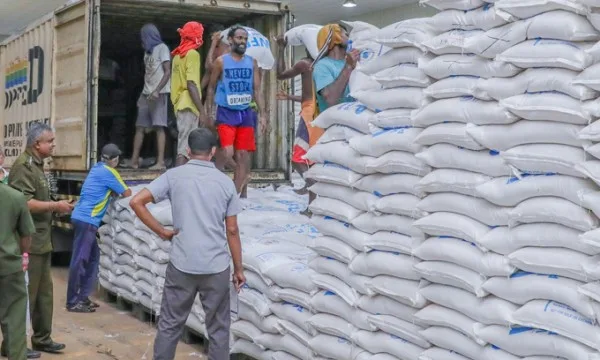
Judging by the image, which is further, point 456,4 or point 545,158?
point 456,4

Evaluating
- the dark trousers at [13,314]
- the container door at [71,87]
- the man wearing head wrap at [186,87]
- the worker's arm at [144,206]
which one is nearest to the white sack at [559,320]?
the worker's arm at [144,206]

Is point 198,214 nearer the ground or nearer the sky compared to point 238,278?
nearer the sky

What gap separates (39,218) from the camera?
5602 mm

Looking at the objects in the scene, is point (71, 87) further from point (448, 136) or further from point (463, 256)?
point (463, 256)

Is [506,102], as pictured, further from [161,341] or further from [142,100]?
[142,100]

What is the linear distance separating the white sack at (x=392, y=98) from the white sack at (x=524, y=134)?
0.47m

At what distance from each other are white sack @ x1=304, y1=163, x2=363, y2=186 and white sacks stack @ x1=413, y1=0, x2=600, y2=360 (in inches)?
23.7

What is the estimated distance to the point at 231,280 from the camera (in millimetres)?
5055

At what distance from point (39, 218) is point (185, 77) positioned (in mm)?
2717

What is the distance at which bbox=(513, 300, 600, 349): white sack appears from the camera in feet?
9.45

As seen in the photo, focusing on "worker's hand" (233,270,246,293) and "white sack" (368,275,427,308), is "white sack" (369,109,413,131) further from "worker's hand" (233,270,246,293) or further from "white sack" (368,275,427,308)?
"worker's hand" (233,270,246,293)

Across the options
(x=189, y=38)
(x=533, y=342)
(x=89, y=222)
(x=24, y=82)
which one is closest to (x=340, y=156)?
(x=533, y=342)

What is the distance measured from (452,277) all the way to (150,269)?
3663 mm

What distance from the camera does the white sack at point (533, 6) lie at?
3.04 meters
